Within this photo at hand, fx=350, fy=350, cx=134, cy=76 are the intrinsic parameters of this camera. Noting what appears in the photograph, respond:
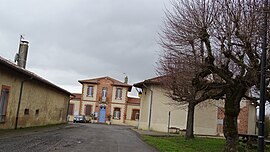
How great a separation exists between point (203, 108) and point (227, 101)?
19.7m

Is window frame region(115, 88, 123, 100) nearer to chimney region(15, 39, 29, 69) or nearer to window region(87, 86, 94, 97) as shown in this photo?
window region(87, 86, 94, 97)

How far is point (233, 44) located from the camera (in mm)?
13211

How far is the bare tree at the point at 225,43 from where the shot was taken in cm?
1259

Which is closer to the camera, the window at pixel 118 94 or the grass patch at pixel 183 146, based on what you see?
the grass patch at pixel 183 146

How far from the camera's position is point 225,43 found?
13.8m

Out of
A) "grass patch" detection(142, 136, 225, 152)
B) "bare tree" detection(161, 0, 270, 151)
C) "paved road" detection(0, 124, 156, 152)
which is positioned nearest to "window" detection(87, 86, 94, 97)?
"grass patch" detection(142, 136, 225, 152)

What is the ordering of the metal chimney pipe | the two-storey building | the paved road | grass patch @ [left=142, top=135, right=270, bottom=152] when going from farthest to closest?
the two-storey building → the metal chimney pipe → grass patch @ [left=142, top=135, right=270, bottom=152] → the paved road

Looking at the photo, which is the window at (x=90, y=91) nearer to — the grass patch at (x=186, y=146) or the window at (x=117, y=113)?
the window at (x=117, y=113)

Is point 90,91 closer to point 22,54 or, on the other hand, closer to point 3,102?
point 22,54

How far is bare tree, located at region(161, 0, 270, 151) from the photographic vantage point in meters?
12.6

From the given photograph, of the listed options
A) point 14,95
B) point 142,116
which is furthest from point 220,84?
point 142,116

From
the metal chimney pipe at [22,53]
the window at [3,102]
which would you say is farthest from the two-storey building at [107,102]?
the window at [3,102]

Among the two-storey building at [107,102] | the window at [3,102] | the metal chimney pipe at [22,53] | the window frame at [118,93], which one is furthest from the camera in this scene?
the window frame at [118,93]

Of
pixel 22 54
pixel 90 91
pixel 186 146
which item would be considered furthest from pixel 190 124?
pixel 90 91
